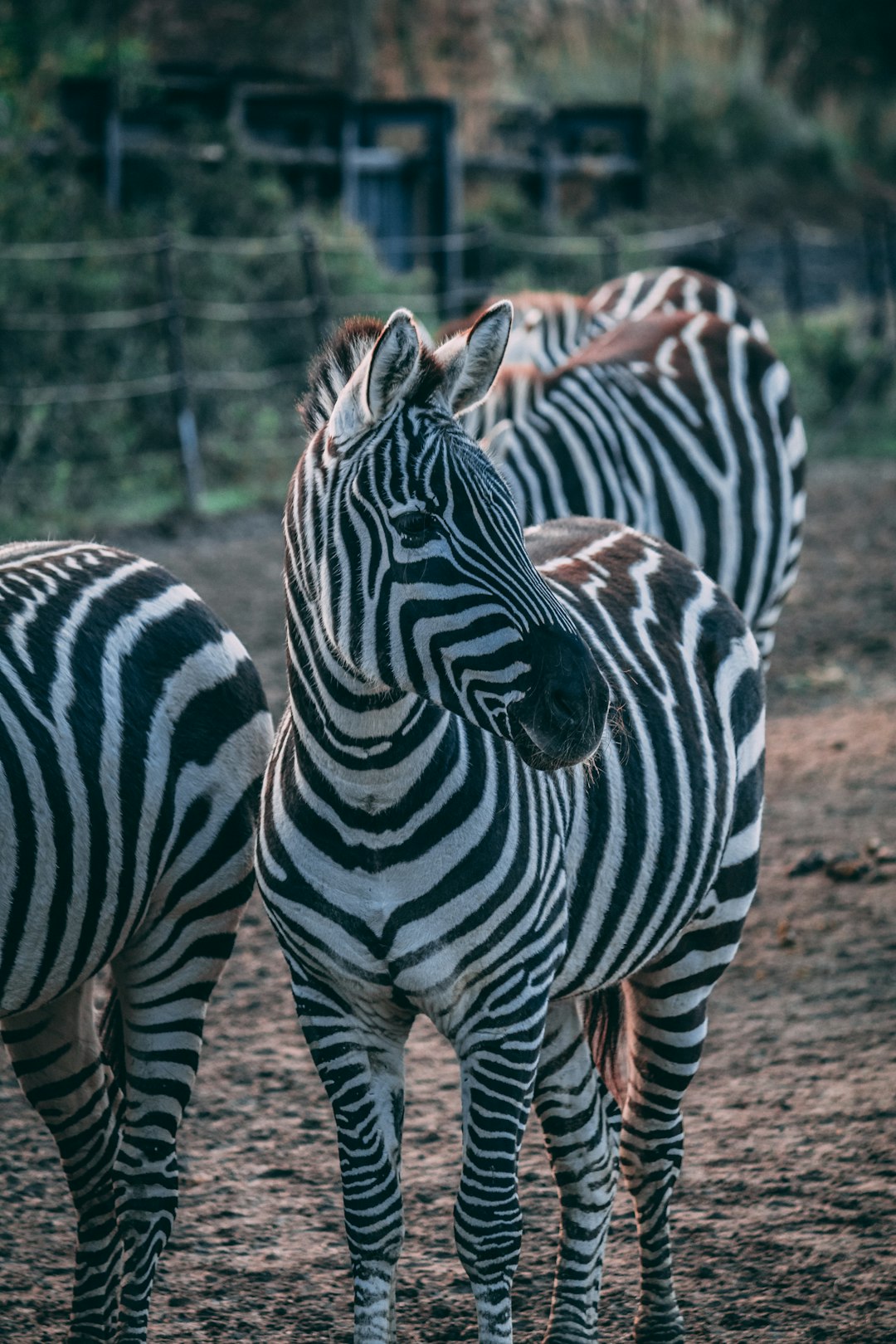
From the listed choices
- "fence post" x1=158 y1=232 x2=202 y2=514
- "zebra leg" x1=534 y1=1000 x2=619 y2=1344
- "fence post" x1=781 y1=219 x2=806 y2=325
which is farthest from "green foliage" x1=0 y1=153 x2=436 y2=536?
"zebra leg" x1=534 y1=1000 x2=619 y2=1344

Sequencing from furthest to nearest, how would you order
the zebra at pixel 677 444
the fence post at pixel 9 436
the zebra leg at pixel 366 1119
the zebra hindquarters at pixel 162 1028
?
1. the fence post at pixel 9 436
2. the zebra at pixel 677 444
3. the zebra hindquarters at pixel 162 1028
4. the zebra leg at pixel 366 1119

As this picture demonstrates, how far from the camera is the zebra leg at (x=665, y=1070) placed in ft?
9.87

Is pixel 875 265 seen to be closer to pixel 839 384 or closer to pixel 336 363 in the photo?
pixel 839 384

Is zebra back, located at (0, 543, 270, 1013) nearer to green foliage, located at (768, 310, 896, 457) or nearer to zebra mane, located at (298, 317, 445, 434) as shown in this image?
zebra mane, located at (298, 317, 445, 434)

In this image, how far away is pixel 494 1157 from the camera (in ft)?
8.24

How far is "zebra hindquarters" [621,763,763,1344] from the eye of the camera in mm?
3010

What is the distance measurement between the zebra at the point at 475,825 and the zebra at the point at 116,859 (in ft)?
0.88

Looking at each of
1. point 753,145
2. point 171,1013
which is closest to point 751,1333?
point 171,1013

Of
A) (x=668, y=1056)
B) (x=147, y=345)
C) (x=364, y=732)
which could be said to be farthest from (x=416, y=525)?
(x=147, y=345)

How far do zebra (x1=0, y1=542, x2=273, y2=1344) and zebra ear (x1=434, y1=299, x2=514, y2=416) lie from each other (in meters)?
0.82

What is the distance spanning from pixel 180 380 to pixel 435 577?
32.5 feet

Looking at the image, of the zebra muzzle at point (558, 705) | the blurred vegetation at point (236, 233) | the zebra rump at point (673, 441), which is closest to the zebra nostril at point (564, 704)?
the zebra muzzle at point (558, 705)

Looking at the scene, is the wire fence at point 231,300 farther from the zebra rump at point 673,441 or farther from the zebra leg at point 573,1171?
the zebra leg at point 573,1171

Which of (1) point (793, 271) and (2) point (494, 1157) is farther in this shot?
(1) point (793, 271)
